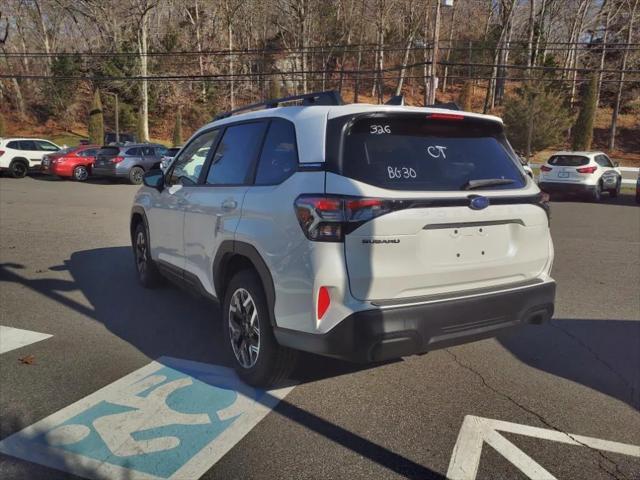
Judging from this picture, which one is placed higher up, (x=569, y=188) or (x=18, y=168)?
(x=569, y=188)

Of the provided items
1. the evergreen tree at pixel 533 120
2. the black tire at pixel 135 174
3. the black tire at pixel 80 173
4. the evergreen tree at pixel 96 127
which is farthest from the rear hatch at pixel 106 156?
the evergreen tree at pixel 533 120

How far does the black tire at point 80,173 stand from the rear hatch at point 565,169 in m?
18.4

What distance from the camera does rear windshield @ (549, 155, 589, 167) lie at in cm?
1773

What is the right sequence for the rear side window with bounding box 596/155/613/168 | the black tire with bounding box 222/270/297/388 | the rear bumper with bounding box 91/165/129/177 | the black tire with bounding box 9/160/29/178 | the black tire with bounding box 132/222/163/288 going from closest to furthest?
the black tire with bounding box 222/270/297/388
the black tire with bounding box 132/222/163/288
the rear side window with bounding box 596/155/613/168
the rear bumper with bounding box 91/165/129/177
the black tire with bounding box 9/160/29/178

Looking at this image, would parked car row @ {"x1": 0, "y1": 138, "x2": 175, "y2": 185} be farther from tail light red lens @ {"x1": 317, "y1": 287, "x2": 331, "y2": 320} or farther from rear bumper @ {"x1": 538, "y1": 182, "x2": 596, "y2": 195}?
tail light red lens @ {"x1": 317, "y1": 287, "x2": 331, "y2": 320}

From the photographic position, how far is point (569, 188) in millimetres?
17781

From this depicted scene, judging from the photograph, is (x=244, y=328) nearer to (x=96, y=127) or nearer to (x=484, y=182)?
(x=484, y=182)

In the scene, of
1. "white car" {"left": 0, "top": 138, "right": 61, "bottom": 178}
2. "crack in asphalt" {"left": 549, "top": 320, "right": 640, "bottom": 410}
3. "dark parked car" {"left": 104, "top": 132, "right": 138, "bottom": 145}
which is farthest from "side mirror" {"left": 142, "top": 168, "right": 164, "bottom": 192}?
"dark parked car" {"left": 104, "top": 132, "right": 138, "bottom": 145}

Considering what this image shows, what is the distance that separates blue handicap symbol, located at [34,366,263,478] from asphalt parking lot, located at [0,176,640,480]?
0.02 m

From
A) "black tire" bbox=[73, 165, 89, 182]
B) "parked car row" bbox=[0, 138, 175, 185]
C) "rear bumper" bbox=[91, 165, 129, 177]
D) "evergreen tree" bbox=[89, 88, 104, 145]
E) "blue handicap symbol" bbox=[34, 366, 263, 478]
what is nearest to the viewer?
"blue handicap symbol" bbox=[34, 366, 263, 478]

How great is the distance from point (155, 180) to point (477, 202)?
348 cm

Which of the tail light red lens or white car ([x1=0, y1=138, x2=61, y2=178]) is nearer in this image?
the tail light red lens

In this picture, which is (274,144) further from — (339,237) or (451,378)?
(451,378)

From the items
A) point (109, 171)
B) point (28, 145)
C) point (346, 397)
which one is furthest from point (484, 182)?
point (28, 145)
